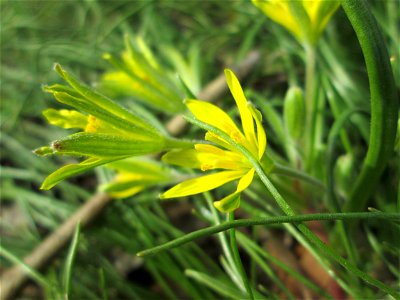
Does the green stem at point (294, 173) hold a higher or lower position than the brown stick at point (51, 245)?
lower

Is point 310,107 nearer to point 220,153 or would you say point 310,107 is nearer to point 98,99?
point 220,153

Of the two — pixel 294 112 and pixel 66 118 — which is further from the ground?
pixel 66 118

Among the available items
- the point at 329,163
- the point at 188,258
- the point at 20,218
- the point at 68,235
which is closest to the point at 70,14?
the point at 20,218

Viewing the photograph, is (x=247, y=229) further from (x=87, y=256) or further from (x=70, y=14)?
(x=70, y=14)

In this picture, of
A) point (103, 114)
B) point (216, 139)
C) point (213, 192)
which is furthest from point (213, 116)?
point (213, 192)

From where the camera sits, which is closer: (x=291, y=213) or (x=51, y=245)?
(x=291, y=213)

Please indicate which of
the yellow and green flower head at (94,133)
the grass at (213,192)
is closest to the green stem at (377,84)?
the grass at (213,192)

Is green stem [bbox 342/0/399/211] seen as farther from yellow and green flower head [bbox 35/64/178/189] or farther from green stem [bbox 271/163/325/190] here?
yellow and green flower head [bbox 35/64/178/189]

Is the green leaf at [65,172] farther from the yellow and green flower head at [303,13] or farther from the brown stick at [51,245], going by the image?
the brown stick at [51,245]
